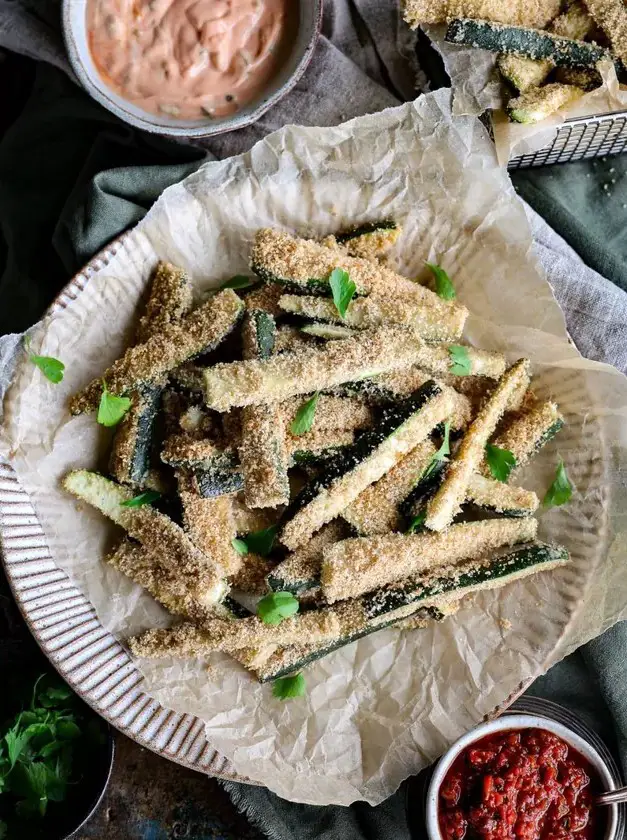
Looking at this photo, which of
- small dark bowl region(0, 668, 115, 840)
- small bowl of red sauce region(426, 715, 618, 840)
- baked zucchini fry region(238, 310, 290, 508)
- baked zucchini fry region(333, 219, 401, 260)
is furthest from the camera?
small dark bowl region(0, 668, 115, 840)

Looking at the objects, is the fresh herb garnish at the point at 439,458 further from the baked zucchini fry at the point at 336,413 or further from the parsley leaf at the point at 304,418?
the parsley leaf at the point at 304,418

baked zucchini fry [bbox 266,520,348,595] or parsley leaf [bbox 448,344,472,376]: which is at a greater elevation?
parsley leaf [bbox 448,344,472,376]

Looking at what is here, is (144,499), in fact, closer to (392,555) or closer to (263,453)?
(263,453)

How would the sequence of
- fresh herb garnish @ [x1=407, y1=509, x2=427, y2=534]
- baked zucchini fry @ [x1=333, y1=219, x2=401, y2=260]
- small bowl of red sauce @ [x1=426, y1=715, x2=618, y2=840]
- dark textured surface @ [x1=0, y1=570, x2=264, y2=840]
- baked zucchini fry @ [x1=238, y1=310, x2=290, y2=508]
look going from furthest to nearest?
dark textured surface @ [x1=0, y1=570, x2=264, y2=840] < small bowl of red sauce @ [x1=426, y1=715, x2=618, y2=840] < baked zucchini fry @ [x1=333, y1=219, x2=401, y2=260] < fresh herb garnish @ [x1=407, y1=509, x2=427, y2=534] < baked zucchini fry @ [x1=238, y1=310, x2=290, y2=508]

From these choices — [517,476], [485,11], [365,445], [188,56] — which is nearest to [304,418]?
[365,445]

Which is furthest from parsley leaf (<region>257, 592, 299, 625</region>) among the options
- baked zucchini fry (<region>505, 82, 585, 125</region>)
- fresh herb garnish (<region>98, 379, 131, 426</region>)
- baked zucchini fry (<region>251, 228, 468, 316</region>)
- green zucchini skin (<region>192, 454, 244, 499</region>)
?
baked zucchini fry (<region>505, 82, 585, 125</region>)

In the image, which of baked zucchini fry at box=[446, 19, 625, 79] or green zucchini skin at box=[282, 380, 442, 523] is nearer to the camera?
green zucchini skin at box=[282, 380, 442, 523]

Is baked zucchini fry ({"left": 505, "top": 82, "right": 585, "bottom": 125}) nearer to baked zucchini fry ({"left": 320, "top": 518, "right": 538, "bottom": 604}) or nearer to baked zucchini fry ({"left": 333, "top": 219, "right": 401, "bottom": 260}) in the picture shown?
baked zucchini fry ({"left": 333, "top": 219, "right": 401, "bottom": 260})
